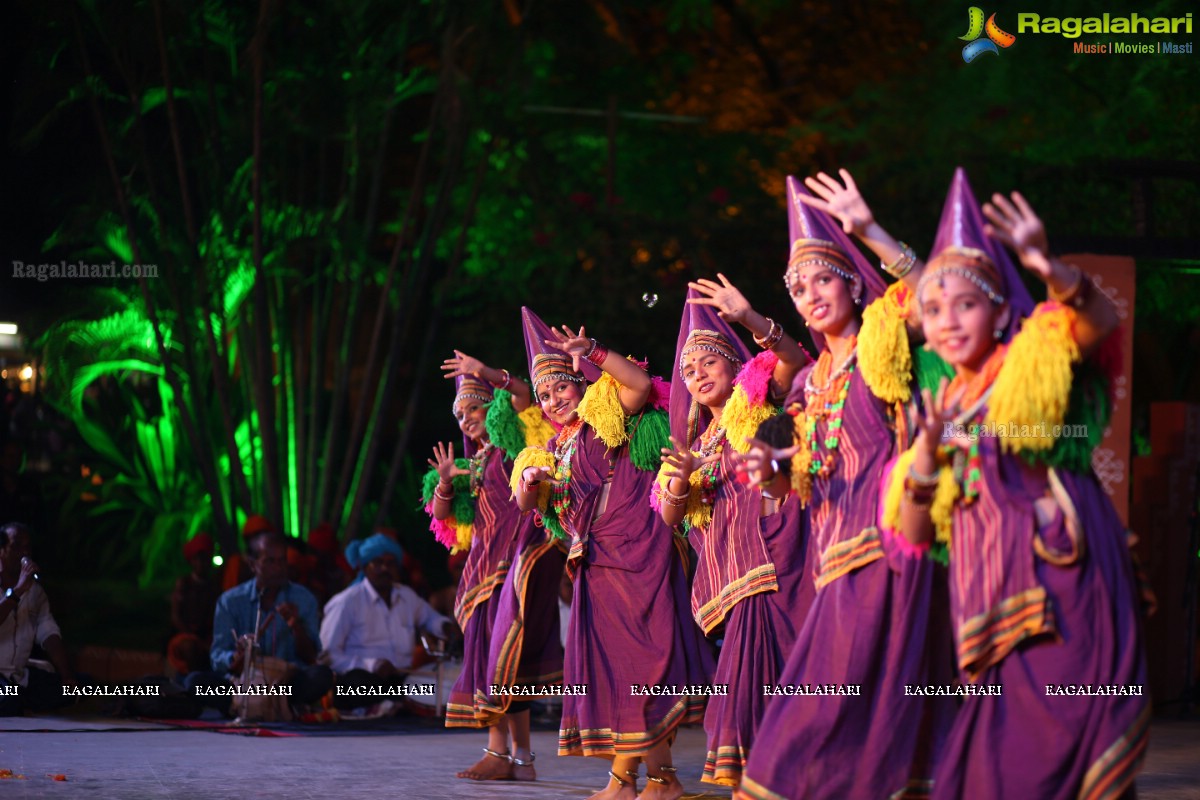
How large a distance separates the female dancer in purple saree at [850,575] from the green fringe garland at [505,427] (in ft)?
10.1

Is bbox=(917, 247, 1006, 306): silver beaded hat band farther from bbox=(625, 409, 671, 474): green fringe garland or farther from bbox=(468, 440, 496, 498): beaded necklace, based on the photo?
bbox=(468, 440, 496, 498): beaded necklace

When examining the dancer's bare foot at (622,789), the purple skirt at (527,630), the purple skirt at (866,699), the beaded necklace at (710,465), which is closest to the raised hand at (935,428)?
the purple skirt at (866,699)

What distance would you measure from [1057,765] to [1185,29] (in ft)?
33.6

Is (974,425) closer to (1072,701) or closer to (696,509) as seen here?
(1072,701)

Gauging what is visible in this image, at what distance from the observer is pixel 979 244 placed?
437 centimetres

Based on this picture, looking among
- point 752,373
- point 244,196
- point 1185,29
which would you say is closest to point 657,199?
point 244,196

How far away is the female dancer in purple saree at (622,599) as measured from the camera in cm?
693

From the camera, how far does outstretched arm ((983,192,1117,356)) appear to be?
411cm

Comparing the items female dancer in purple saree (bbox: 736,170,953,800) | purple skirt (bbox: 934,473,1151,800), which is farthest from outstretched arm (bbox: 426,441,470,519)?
purple skirt (bbox: 934,473,1151,800)

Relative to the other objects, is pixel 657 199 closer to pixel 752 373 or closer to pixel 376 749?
pixel 376 749

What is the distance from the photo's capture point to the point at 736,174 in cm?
1869

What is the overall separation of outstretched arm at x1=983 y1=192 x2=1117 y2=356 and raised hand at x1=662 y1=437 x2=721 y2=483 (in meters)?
2.10

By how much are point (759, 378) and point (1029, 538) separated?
2.08m

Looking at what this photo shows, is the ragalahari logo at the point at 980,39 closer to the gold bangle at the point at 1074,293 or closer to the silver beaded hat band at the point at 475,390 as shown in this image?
the silver beaded hat band at the point at 475,390
